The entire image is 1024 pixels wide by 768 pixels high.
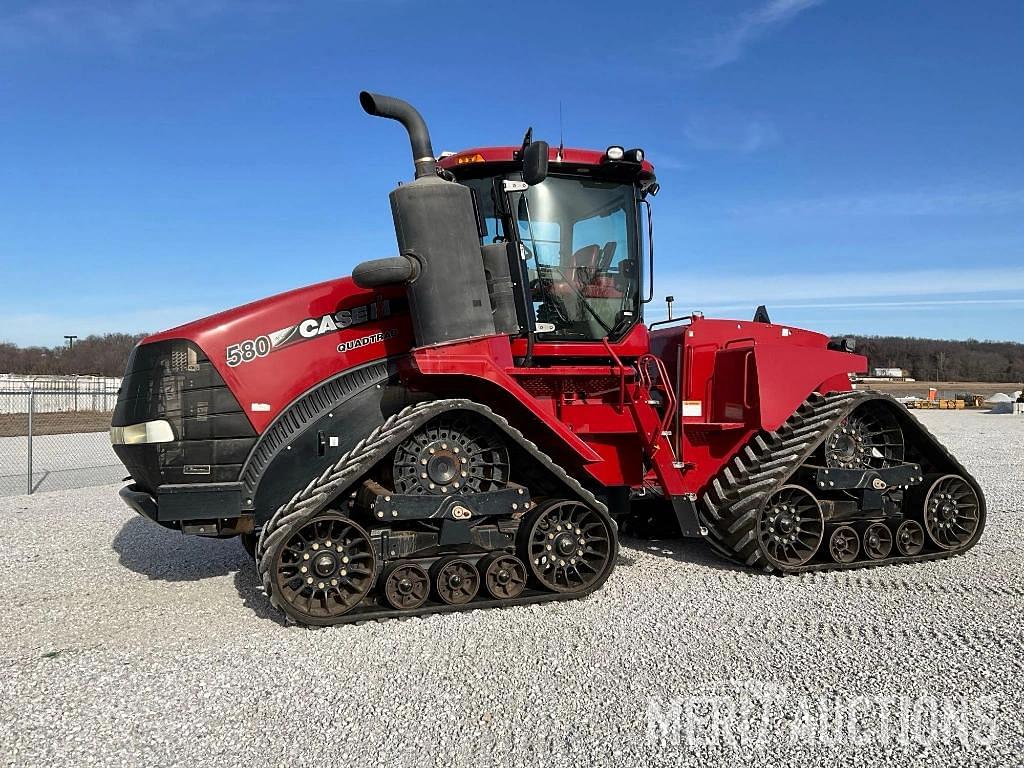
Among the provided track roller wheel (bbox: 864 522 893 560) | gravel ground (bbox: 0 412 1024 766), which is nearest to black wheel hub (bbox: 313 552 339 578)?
gravel ground (bbox: 0 412 1024 766)

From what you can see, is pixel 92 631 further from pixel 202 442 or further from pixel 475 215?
pixel 475 215

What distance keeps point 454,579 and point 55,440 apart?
2051 centimetres

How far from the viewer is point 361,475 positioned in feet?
15.7

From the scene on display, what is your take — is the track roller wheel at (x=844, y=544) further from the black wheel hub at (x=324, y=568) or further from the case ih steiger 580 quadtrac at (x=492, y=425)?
the black wheel hub at (x=324, y=568)

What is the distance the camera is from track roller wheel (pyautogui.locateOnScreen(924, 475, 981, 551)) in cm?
668

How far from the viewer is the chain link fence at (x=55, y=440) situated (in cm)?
1273

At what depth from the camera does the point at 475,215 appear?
5.64 metres

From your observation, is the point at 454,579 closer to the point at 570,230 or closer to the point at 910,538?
the point at 570,230

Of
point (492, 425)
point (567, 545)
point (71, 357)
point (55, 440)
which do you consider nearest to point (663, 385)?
point (567, 545)

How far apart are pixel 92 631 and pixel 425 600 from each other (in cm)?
221

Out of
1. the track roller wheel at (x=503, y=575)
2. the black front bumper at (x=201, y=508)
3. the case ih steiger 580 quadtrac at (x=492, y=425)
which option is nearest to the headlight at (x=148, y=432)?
the case ih steiger 580 quadtrac at (x=492, y=425)

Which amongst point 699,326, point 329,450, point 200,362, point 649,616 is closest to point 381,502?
point 329,450

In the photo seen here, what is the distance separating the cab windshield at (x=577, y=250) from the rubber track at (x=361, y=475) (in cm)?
119

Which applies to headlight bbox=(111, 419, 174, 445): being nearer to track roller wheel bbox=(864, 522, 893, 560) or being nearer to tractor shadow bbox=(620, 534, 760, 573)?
tractor shadow bbox=(620, 534, 760, 573)
